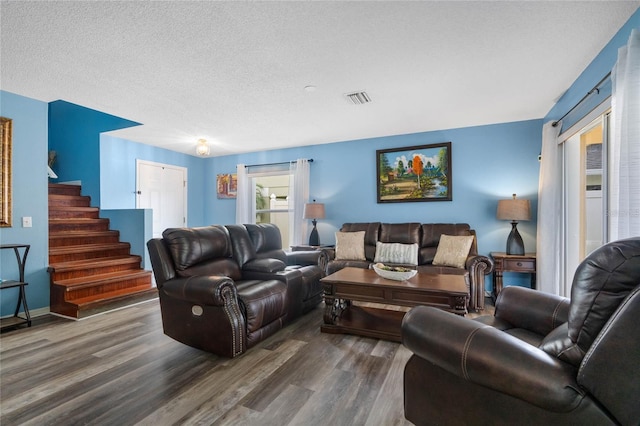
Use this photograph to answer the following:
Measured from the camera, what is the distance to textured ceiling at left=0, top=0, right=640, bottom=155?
1.88m

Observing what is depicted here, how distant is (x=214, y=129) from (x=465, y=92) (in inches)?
128

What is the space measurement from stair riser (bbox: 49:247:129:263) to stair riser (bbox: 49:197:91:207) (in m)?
1.04

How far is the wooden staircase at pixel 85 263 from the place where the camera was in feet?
11.3

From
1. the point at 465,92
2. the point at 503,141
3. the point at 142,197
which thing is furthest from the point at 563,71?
the point at 142,197

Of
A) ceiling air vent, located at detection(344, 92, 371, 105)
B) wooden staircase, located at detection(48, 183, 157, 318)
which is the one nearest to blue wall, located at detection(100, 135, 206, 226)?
wooden staircase, located at detection(48, 183, 157, 318)

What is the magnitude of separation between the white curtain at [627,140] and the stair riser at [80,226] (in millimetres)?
5965

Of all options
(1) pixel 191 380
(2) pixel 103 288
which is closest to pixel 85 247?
(2) pixel 103 288

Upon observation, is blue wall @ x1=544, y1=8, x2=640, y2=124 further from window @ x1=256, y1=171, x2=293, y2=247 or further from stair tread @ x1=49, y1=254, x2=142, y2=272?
stair tread @ x1=49, y1=254, x2=142, y2=272

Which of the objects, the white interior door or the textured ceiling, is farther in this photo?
the white interior door

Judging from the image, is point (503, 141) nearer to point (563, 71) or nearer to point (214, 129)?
point (563, 71)

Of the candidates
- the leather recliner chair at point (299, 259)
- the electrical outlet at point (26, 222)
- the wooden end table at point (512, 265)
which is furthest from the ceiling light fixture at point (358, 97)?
the electrical outlet at point (26, 222)

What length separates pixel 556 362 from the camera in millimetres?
1001

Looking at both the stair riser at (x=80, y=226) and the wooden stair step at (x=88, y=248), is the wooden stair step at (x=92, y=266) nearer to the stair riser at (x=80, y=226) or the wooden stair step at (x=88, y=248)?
the wooden stair step at (x=88, y=248)

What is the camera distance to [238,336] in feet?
7.43
